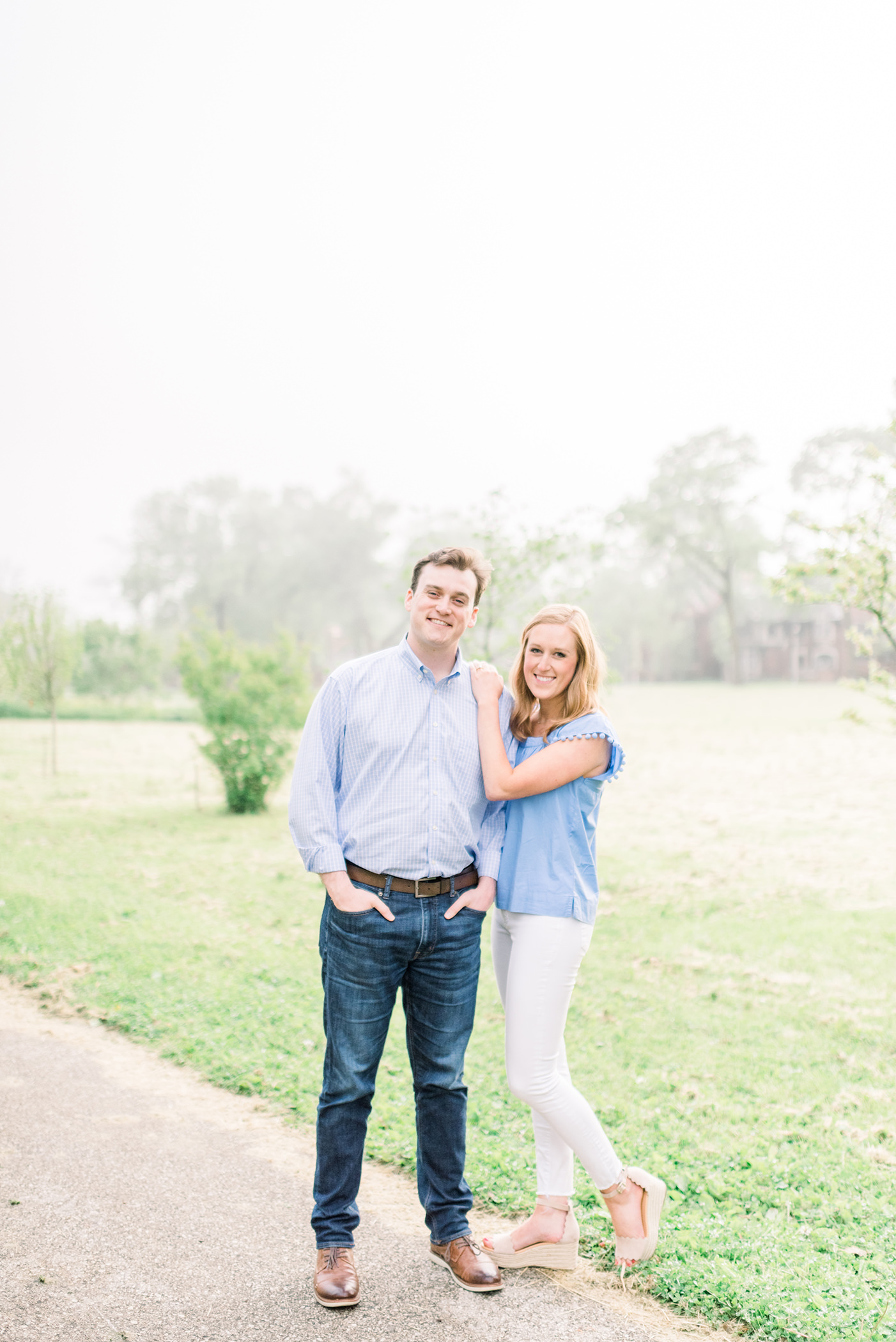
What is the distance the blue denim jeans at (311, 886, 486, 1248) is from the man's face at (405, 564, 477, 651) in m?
0.82

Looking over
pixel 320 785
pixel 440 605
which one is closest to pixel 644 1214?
pixel 320 785

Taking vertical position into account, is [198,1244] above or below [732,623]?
below

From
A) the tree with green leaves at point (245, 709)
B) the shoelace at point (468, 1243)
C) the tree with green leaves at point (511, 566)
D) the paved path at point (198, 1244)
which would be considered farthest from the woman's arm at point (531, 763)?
the tree with green leaves at point (245, 709)

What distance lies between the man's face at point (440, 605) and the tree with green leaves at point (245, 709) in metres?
11.3

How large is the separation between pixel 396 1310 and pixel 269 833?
407 inches

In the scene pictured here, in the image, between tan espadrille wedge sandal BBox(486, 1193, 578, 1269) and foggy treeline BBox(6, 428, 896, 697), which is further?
foggy treeline BBox(6, 428, 896, 697)

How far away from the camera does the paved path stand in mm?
2871

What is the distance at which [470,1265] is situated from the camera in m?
3.08

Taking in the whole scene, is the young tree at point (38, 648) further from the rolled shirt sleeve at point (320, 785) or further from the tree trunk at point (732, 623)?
the tree trunk at point (732, 623)

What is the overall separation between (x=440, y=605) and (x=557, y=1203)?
6.50ft

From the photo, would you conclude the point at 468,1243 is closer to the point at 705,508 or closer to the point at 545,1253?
the point at 545,1253

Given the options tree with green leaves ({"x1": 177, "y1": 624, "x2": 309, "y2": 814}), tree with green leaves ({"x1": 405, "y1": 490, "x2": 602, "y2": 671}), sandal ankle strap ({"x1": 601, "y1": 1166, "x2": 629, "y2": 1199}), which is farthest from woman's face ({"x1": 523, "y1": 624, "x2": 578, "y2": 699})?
tree with green leaves ({"x1": 177, "y1": 624, "x2": 309, "y2": 814})

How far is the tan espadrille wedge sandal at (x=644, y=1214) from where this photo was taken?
10.5 ft

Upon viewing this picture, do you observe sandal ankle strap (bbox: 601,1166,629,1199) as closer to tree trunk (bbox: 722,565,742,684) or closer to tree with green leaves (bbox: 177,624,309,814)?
tree with green leaves (bbox: 177,624,309,814)
